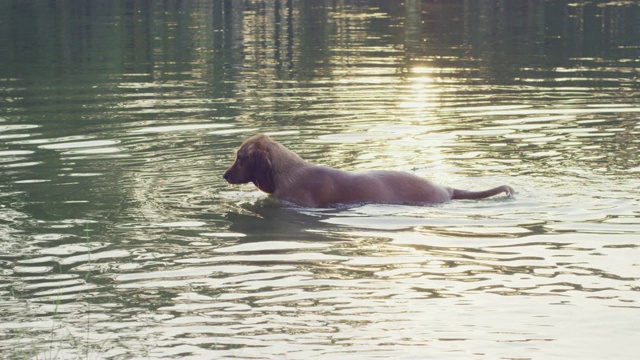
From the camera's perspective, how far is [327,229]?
12773 millimetres

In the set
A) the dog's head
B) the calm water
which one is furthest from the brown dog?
the calm water

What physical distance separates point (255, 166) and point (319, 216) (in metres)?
1.22

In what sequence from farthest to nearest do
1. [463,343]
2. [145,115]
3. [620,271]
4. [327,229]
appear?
[145,115], [327,229], [620,271], [463,343]

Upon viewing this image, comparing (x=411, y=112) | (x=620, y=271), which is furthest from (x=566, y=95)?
(x=620, y=271)

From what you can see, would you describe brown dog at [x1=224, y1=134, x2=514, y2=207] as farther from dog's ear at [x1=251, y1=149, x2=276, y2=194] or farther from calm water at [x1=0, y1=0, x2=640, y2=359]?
calm water at [x1=0, y1=0, x2=640, y2=359]

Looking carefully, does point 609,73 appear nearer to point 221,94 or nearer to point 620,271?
point 221,94

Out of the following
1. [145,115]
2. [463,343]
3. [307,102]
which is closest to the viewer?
[463,343]

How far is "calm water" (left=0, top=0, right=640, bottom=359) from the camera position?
9336 millimetres

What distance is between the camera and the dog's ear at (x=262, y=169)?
46.4 feet

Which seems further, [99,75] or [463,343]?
[99,75]

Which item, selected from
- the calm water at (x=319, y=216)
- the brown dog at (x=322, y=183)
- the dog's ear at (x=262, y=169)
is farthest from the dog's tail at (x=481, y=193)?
the dog's ear at (x=262, y=169)

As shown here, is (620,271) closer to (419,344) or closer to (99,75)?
(419,344)

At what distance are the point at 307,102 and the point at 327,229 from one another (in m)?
9.95

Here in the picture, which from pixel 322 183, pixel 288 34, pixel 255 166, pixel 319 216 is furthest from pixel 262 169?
pixel 288 34
